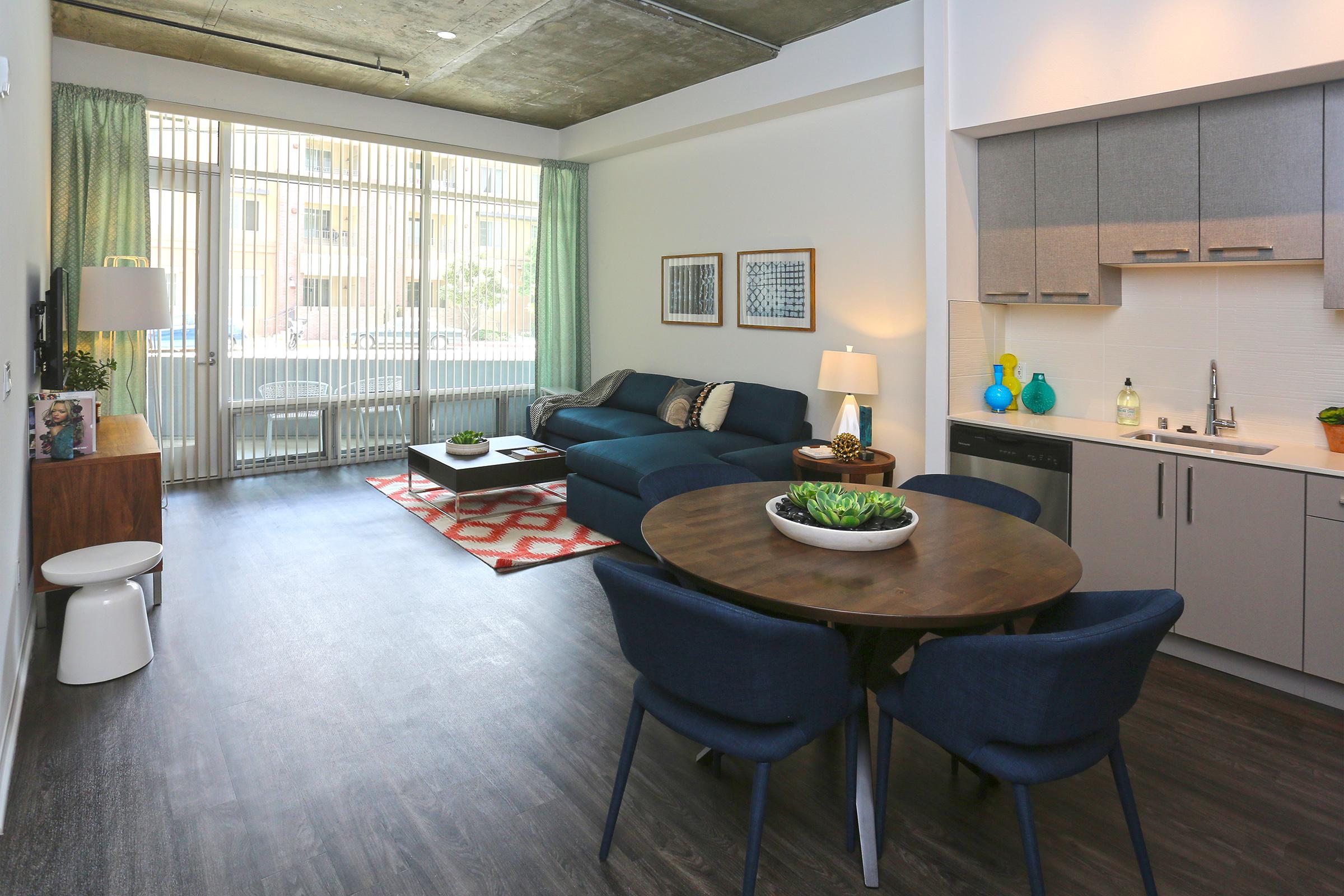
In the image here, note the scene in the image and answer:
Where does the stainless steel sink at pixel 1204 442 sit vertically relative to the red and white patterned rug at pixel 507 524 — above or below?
above

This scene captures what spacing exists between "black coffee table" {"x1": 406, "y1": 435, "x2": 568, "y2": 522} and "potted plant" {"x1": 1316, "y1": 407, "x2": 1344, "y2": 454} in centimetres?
404

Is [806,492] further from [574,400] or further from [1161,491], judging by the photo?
[574,400]

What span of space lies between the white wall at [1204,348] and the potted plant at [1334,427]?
0.14 m

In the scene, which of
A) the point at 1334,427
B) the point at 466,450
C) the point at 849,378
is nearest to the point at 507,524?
the point at 466,450

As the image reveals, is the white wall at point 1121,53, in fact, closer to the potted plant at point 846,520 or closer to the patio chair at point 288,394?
the potted plant at point 846,520

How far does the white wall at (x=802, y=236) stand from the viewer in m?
4.93

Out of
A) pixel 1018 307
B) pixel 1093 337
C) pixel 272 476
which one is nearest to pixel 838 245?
pixel 1018 307

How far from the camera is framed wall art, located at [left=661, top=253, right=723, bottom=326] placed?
250 inches

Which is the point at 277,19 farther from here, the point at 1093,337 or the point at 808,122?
the point at 1093,337

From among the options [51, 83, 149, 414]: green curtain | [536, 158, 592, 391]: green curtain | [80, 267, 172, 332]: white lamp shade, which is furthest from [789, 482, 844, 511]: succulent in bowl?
[536, 158, 592, 391]: green curtain

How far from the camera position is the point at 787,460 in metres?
4.91

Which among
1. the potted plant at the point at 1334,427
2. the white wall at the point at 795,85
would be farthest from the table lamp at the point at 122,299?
the potted plant at the point at 1334,427

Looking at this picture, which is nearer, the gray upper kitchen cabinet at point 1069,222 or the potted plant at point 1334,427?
the potted plant at point 1334,427

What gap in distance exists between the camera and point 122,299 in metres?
4.68
